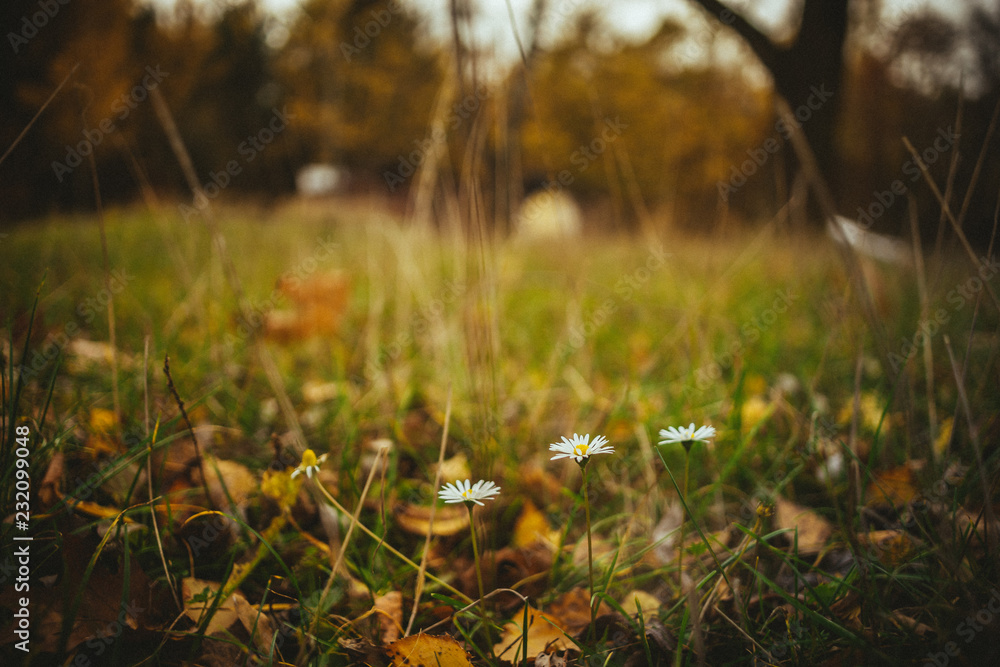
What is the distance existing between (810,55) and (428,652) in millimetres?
3322

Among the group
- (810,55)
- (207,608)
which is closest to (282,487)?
(207,608)

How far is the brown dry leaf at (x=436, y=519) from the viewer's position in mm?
781

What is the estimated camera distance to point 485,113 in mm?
849

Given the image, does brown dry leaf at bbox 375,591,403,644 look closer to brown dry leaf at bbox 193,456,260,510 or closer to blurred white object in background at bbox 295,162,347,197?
brown dry leaf at bbox 193,456,260,510

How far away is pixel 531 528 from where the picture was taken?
32.6 inches

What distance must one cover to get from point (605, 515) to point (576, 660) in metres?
0.34

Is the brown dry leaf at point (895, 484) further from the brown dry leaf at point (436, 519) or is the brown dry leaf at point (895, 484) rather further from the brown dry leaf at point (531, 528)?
the brown dry leaf at point (436, 519)

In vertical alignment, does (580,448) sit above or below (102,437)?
above

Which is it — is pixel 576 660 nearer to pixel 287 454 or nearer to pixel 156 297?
pixel 287 454

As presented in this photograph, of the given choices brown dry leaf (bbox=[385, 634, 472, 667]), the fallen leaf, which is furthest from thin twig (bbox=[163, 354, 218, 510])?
the fallen leaf

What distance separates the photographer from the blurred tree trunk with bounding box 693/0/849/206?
2473 mm

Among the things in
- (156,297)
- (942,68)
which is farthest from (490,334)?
(942,68)

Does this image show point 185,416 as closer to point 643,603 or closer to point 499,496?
point 499,496

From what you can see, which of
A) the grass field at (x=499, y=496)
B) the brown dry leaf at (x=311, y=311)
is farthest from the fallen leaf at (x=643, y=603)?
the brown dry leaf at (x=311, y=311)
